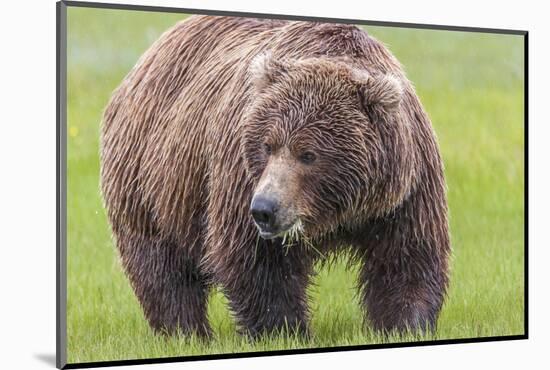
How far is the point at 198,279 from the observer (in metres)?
8.16

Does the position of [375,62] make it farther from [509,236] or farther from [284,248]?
[509,236]

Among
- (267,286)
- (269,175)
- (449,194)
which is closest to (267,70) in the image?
(269,175)

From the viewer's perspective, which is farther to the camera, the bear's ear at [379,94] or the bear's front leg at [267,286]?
the bear's front leg at [267,286]

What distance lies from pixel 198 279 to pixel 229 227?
0.81m

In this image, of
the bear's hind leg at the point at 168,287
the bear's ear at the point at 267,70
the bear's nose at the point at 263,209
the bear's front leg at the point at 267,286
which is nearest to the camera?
the bear's nose at the point at 263,209

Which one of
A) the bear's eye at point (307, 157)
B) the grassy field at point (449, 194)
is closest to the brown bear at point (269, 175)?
the bear's eye at point (307, 157)

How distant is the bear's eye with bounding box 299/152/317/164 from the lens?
23.2 feet

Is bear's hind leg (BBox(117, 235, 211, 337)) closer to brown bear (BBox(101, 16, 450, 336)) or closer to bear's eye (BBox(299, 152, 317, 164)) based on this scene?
brown bear (BBox(101, 16, 450, 336))

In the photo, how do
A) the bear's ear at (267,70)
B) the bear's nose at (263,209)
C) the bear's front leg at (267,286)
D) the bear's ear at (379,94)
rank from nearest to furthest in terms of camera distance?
the bear's nose at (263,209), the bear's ear at (379,94), the bear's ear at (267,70), the bear's front leg at (267,286)

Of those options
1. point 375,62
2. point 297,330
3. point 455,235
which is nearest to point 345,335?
point 297,330

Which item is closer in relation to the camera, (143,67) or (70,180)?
(70,180)

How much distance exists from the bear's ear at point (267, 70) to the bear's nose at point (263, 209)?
0.86 metres

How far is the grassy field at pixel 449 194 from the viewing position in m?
7.72

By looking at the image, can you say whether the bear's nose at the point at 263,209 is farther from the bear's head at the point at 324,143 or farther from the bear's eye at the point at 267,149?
the bear's eye at the point at 267,149
